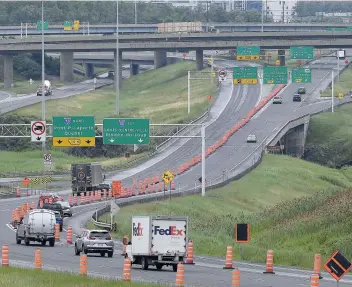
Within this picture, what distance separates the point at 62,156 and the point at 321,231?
2982 inches

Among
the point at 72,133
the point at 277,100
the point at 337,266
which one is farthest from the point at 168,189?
the point at 277,100

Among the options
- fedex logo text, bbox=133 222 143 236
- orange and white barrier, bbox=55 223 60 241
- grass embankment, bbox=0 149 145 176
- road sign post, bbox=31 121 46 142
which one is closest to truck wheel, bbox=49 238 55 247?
orange and white barrier, bbox=55 223 60 241

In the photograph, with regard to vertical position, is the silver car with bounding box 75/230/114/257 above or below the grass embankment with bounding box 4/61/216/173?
below

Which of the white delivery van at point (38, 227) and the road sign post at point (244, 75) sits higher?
the road sign post at point (244, 75)

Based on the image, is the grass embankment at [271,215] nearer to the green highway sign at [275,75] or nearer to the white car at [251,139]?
the white car at [251,139]

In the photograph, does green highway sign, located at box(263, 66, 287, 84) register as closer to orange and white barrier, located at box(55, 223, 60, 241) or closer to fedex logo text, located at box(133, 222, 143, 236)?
orange and white barrier, located at box(55, 223, 60, 241)

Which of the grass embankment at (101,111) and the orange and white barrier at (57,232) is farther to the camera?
the grass embankment at (101,111)

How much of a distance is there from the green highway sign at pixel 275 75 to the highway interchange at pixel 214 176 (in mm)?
4888

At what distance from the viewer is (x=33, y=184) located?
114312mm

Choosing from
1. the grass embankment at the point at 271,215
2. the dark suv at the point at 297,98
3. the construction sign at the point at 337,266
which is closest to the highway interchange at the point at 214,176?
the dark suv at the point at 297,98

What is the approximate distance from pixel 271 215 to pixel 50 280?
38689 mm

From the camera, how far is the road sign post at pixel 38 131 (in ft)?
301

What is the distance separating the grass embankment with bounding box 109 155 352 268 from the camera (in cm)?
6469

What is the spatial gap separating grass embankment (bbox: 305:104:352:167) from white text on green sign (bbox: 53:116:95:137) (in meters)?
57.7
